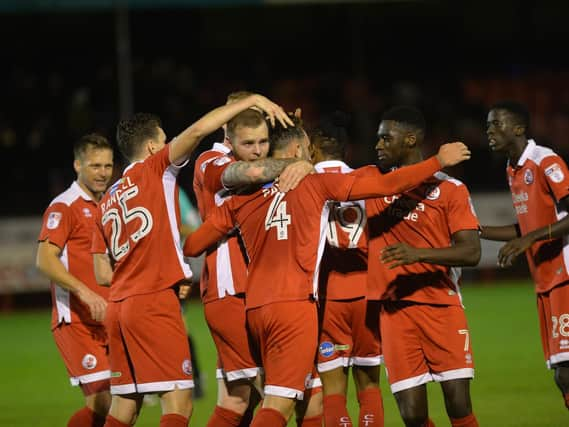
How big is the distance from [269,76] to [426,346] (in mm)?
18124

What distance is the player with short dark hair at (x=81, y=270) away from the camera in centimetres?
760

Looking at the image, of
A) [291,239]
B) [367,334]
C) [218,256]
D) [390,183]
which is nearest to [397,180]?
[390,183]

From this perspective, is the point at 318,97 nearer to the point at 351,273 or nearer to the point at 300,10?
the point at 300,10

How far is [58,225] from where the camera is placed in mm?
7684

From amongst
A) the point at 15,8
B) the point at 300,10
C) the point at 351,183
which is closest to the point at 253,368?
the point at 351,183

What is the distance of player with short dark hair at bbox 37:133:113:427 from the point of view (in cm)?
760

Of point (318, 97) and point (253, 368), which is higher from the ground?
point (318, 97)

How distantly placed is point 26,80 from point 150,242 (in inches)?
640

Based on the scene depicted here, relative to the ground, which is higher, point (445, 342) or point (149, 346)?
point (149, 346)

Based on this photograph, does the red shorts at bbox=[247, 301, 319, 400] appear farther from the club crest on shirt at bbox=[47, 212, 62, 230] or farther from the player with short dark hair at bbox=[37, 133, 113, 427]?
the club crest on shirt at bbox=[47, 212, 62, 230]

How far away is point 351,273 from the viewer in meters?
7.43

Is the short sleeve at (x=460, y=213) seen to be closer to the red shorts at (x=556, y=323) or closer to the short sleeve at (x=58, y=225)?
the red shorts at (x=556, y=323)

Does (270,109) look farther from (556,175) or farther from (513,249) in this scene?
(556,175)

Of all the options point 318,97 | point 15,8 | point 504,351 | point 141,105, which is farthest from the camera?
point 318,97
